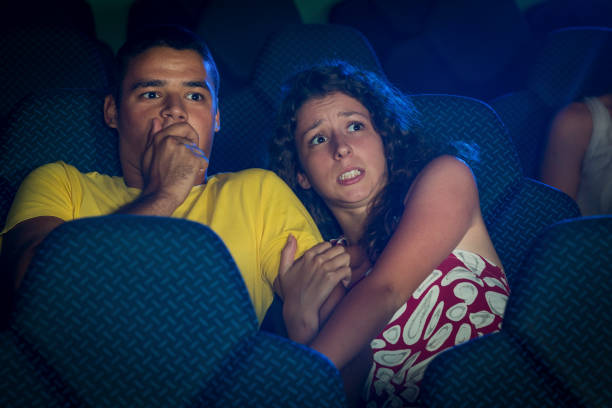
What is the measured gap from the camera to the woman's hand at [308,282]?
0.85 meters

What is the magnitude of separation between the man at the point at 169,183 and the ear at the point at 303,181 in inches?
8.2

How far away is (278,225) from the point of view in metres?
1.01

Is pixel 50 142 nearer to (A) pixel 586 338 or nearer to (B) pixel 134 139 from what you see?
(B) pixel 134 139

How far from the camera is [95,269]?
1.67ft

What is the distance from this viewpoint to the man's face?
107 cm

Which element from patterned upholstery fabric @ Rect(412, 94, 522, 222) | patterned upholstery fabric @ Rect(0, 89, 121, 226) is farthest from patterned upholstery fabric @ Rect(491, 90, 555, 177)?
patterned upholstery fabric @ Rect(0, 89, 121, 226)

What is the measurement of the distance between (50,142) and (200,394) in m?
0.79

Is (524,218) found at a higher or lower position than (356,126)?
lower

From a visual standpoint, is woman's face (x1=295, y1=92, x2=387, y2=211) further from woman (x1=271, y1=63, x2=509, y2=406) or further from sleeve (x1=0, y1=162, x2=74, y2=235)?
sleeve (x1=0, y1=162, x2=74, y2=235)

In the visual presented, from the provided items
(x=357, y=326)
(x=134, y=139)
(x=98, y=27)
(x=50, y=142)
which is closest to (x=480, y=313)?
(x=357, y=326)

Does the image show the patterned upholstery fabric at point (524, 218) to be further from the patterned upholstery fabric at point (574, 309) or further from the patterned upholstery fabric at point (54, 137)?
the patterned upholstery fabric at point (54, 137)

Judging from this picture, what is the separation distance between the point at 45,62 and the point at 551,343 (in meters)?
1.29

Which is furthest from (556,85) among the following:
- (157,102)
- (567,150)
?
(157,102)

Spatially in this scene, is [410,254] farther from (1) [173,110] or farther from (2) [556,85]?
(2) [556,85]
